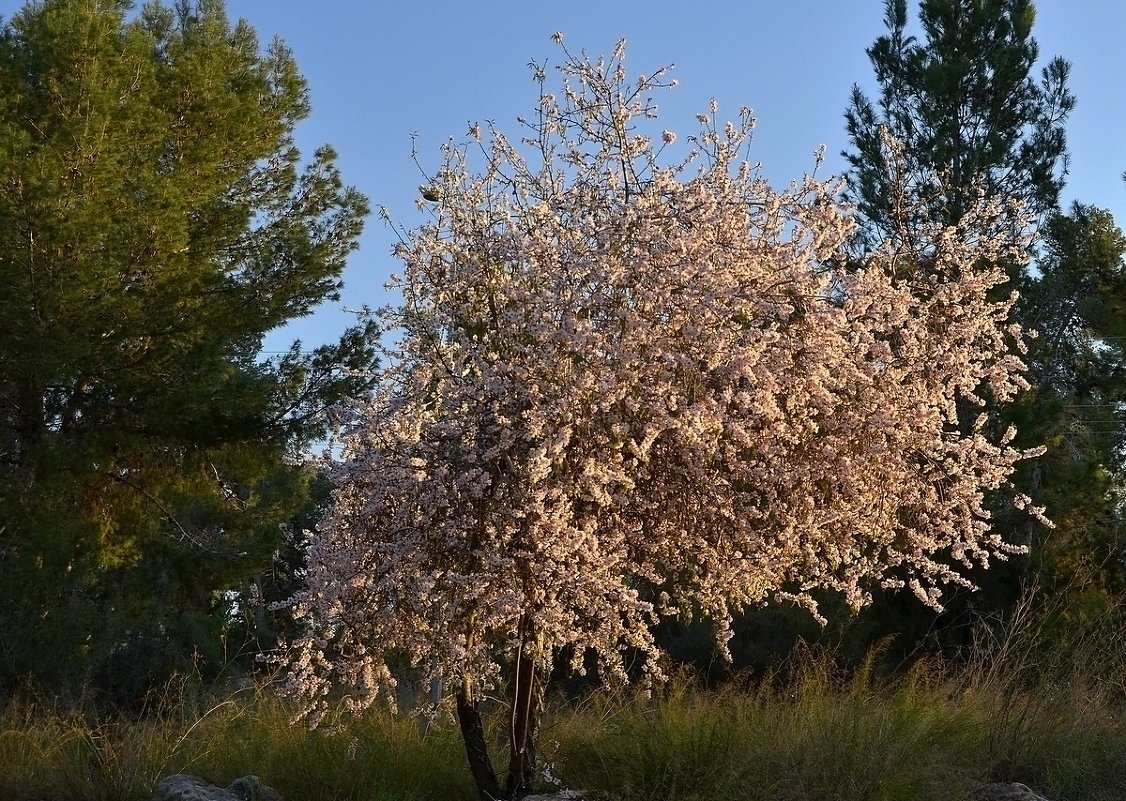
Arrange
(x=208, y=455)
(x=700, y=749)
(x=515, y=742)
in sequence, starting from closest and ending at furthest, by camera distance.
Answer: (x=515, y=742), (x=700, y=749), (x=208, y=455)

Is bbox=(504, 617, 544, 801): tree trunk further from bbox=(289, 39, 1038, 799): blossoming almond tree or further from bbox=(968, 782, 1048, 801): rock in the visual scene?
bbox=(968, 782, 1048, 801): rock

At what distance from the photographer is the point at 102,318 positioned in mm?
12938

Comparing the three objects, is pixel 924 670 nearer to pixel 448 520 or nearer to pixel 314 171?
pixel 448 520

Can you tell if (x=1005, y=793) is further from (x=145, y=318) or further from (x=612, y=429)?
(x=145, y=318)

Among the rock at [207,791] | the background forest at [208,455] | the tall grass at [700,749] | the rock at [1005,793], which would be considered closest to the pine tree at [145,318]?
the background forest at [208,455]

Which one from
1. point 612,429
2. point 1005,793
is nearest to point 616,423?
point 612,429

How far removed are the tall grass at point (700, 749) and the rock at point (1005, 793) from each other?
0.27 ft

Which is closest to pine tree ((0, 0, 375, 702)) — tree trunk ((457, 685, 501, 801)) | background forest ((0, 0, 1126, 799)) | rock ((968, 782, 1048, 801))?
background forest ((0, 0, 1126, 799))

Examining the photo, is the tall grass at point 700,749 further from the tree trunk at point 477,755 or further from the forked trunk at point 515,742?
the tree trunk at point 477,755

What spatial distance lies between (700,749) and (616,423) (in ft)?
7.24

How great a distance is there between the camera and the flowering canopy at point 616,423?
19.0ft

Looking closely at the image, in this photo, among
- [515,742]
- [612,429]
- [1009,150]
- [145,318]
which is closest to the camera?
[612,429]

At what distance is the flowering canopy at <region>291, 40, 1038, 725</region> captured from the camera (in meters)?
5.79

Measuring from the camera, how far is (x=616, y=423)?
18.8ft
